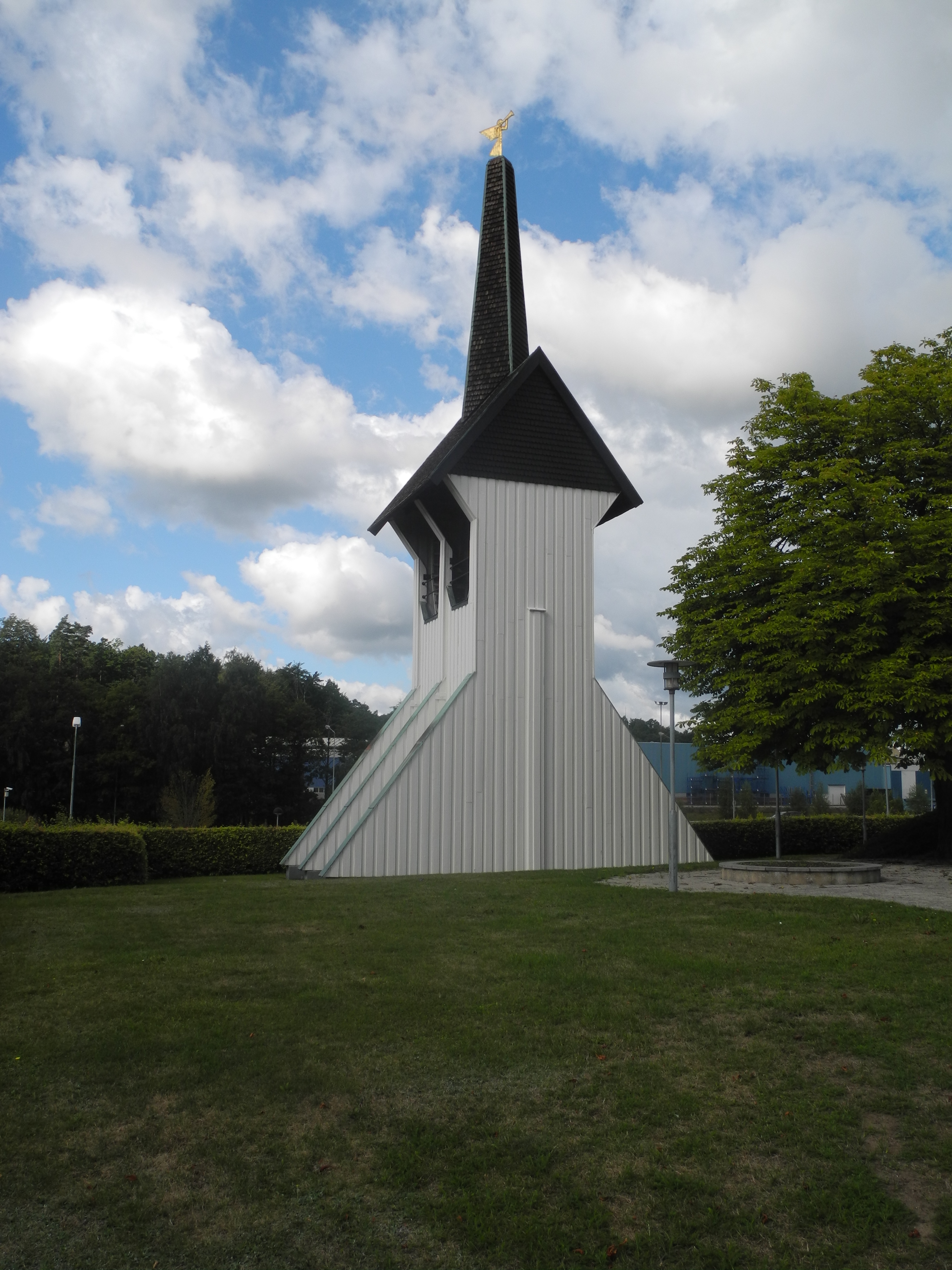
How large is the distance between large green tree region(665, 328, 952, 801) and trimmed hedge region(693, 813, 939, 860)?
2.28 m

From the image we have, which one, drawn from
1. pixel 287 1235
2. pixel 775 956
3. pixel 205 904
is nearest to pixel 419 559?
pixel 205 904

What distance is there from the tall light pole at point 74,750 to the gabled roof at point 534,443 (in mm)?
22052

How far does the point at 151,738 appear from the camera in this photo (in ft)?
175

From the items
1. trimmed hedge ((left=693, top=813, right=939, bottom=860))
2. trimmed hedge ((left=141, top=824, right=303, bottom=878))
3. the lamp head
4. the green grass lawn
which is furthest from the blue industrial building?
the green grass lawn

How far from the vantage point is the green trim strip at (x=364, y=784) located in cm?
1711

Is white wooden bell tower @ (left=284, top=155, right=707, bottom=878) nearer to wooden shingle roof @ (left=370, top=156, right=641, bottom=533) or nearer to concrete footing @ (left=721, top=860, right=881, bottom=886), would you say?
wooden shingle roof @ (left=370, top=156, right=641, bottom=533)

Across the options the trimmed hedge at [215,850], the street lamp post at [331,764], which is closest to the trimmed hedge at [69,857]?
the trimmed hedge at [215,850]

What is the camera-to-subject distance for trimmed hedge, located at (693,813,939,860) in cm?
2112

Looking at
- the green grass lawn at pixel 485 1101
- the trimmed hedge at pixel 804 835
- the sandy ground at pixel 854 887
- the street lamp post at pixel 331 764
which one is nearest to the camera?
the green grass lawn at pixel 485 1101

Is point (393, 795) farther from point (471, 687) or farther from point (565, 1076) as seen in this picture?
point (565, 1076)

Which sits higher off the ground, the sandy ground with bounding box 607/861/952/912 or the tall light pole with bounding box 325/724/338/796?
the tall light pole with bounding box 325/724/338/796

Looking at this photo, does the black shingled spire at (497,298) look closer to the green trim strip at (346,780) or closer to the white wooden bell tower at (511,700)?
the white wooden bell tower at (511,700)

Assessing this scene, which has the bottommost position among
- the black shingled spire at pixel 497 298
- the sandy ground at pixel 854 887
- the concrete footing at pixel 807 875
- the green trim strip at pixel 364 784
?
the sandy ground at pixel 854 887

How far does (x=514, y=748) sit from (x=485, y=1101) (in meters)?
12.9
